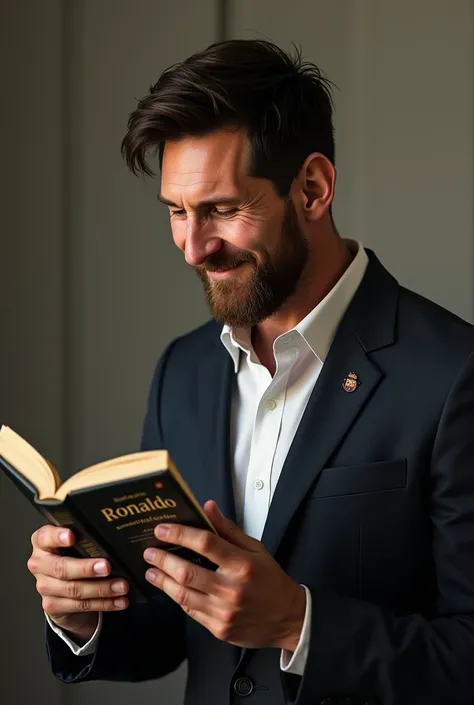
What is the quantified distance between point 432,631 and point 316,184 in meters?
0.71

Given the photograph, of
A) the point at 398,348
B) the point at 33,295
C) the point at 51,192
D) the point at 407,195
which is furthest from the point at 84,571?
the point at 407,195

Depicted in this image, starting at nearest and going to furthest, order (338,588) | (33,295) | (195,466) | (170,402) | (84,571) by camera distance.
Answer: (84,571) → (338,588) → (195,466) → (170,402) → (33,295)

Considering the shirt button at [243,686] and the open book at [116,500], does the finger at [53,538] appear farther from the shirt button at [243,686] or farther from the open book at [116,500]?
the shirt button at [243,686]

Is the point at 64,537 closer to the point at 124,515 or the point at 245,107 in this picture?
the point at 124,515

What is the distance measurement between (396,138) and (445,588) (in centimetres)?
105

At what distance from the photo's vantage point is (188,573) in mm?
1238

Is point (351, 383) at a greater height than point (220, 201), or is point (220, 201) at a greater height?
point (220, 201)

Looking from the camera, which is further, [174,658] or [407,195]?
[407,195]

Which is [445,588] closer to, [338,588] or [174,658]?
[338,588]

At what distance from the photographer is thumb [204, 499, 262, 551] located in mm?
1277

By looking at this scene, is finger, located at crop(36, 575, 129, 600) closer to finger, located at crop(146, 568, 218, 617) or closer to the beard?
finger, located at crop(146, 568, 218, 617)

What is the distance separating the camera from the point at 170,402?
1748mm

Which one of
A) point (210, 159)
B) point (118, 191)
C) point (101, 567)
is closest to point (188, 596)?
point (101, 567)

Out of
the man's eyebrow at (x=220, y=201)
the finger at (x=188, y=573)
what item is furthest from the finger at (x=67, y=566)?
the man's eyebrow at (x=220, y=201)
